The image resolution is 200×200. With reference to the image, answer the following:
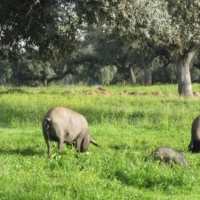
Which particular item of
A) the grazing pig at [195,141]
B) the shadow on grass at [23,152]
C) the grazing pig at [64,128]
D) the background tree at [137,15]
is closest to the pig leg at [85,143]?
the grazing pig at [64,128]

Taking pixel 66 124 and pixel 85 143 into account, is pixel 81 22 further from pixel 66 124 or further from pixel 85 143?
pixel 66 124

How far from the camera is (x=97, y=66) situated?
71.0 meters

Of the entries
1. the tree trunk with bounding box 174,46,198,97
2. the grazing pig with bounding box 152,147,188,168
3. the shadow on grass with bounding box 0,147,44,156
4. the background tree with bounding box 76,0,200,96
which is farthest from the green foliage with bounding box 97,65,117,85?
the grazing pig with bounding box 152,147,188,168

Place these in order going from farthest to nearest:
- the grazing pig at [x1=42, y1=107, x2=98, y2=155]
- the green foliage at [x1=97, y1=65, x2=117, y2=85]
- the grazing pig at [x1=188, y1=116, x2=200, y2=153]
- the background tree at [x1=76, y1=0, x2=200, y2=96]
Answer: the green foliage at [x1=97, y1=65, x2=117, y2=85] → the background tree at [x1=76, y1=0, x2=200, y2=96] → the grazing pig at [x1=188, y1=116, x2=200, y2=153] → the grazing pig at [x1=42, y1=107, x2=98, y2=155]

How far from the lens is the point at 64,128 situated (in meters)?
12.3

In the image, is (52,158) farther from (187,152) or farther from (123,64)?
(123,64)

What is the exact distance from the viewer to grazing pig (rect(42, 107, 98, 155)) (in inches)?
478

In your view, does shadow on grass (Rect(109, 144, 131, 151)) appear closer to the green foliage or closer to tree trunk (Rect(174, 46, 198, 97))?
tree trunk (Rect(174, 46, 198, 97))

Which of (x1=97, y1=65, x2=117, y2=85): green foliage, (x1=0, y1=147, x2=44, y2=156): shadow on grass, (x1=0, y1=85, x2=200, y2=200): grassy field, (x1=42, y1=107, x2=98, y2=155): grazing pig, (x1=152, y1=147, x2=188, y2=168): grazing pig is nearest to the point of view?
(x1=0, y1=85, x2=200, y2=200): grassy field

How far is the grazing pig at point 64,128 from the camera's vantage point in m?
12.1

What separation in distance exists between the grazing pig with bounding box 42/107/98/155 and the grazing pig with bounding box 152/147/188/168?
7.27 ft

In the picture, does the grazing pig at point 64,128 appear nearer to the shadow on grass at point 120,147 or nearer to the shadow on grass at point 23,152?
the shadow on grass at point 23,152

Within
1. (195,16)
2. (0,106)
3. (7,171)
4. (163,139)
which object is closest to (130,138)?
(163,139)

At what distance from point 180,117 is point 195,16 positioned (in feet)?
22.9
